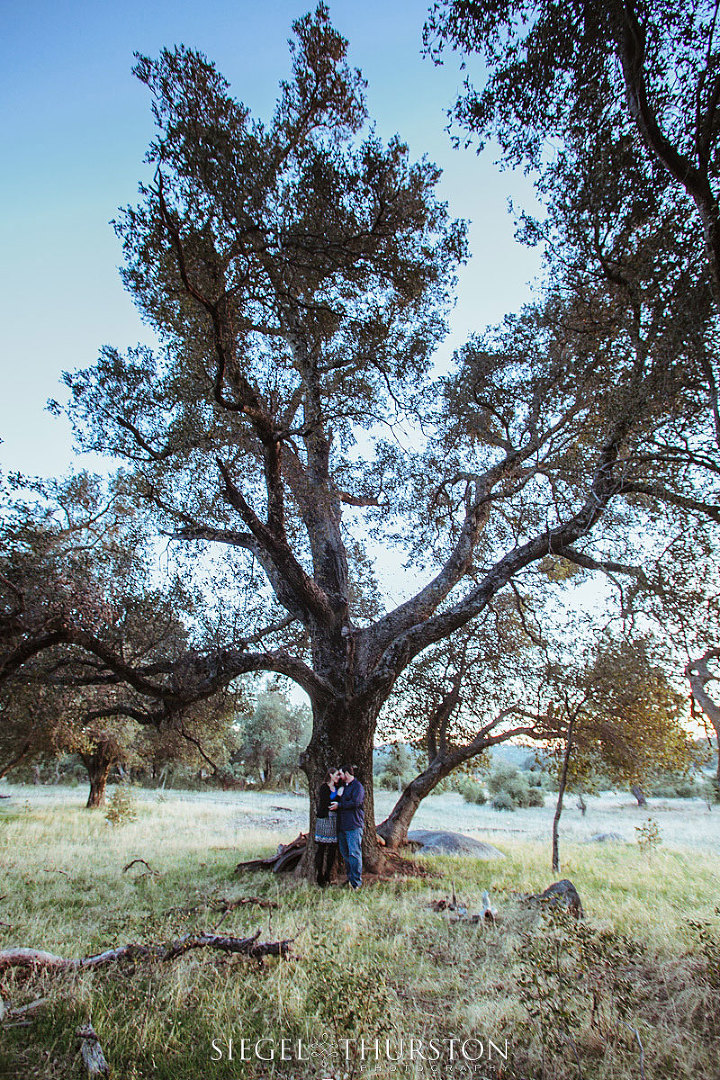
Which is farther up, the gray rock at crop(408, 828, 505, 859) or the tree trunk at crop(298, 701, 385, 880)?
the tree trunk at crop(298, 701, 385, 880)

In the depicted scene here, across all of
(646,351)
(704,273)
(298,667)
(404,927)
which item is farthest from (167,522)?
(704,273)

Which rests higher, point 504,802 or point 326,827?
point 326,827

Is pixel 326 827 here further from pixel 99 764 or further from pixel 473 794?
pixel 473 794

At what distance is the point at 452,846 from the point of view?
571 inches

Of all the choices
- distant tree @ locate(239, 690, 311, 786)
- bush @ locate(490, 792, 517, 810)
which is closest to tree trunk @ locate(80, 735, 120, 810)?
distant tree @ locate(239, 690, 311, 786)

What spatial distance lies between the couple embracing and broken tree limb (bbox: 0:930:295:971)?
4.08m

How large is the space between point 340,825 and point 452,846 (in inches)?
277

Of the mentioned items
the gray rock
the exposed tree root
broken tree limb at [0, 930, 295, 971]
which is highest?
broken tree limb at [0, 930, 295, 971]

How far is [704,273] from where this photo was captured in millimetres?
5629

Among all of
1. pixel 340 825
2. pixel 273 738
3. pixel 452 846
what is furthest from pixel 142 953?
pixel 273 738

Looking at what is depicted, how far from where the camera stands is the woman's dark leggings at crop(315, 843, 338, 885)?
9.20m

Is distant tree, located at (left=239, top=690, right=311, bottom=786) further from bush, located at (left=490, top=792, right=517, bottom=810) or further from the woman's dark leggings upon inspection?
the woman's dark leggings

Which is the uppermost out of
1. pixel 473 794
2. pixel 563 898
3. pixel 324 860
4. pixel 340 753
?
pixel 340 753

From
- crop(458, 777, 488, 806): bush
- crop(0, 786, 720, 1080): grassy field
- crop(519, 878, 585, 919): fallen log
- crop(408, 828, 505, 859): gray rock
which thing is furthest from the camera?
crop(458, 777, 488, 806): bush
